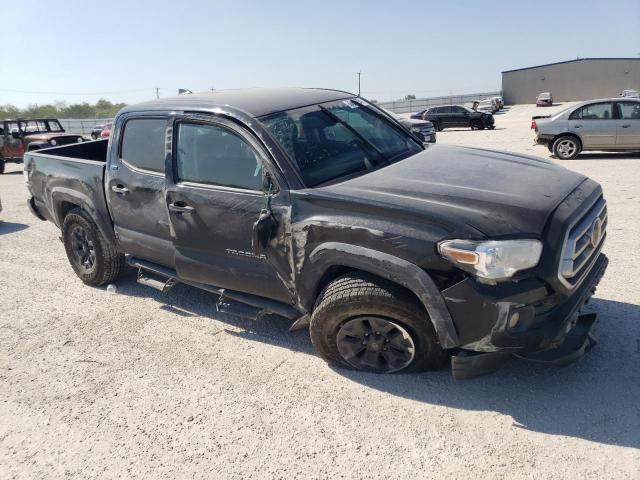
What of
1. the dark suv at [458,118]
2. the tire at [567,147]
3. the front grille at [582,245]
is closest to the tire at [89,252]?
the front grille at [582,245]

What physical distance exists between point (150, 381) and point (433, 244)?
2.20m

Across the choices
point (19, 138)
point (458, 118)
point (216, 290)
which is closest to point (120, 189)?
point (216, 290)

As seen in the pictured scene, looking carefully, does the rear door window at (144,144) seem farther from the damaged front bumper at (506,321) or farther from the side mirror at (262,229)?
the damaged front bumper at (506,321)

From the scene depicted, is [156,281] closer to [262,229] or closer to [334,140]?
[262,229]

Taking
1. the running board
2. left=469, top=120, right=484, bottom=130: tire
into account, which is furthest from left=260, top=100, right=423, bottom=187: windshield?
left=469, top=120, right=484, bottom=130: tire

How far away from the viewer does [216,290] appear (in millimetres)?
4031

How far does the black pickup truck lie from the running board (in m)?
0.01

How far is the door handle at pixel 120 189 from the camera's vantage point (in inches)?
173

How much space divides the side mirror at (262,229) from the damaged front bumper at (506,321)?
1231 mm

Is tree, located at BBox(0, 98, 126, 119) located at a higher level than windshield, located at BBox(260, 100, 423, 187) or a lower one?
higher

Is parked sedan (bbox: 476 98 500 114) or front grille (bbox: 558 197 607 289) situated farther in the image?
parked sedan (bbox: 476 98 500 114)

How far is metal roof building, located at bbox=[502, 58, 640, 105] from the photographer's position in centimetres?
5844

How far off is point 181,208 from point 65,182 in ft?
6.74

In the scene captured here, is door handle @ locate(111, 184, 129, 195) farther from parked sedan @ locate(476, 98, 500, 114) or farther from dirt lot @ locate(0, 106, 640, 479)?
parked sedan @ locate(476, 98, 500, 114)
